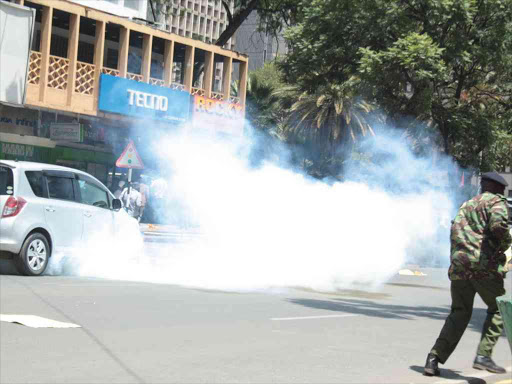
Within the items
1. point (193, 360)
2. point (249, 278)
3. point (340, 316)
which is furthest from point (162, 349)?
point (249, 278)

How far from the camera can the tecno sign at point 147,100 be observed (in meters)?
29.9

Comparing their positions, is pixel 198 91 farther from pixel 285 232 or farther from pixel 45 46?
pixel 285 232

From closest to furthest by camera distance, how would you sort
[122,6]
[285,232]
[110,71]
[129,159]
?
[285,232]
[129,159]
[110,71]
[122,6]

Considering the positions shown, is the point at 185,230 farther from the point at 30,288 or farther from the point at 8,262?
the point at 30,288

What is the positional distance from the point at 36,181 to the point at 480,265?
27.6 ft

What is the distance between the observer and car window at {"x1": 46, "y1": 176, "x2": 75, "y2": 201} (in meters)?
13.5

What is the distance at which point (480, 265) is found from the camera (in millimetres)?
6680

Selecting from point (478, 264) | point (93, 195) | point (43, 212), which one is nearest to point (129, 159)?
point (93, 195)

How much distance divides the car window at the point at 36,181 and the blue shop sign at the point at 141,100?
52.8ft

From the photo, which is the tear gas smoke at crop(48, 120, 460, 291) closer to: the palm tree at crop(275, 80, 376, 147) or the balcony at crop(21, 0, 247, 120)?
the balcony at crop(21, 0, 247, 120)

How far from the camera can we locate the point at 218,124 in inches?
1304

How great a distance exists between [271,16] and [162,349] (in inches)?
1156

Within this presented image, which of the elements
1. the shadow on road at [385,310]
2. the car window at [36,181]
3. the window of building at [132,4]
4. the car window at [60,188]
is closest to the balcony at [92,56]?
the window of building at [132,4]

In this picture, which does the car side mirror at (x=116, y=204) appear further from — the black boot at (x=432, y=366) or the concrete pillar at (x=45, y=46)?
the concrete pillar at (x=45, y=46)
